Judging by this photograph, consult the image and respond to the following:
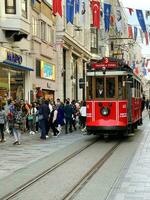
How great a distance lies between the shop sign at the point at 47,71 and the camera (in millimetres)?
36809

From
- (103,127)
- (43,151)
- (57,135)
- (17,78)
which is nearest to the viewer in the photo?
(43,151)

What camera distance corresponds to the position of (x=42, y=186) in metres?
10.9

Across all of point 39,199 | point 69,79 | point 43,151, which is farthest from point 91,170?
point 69,79

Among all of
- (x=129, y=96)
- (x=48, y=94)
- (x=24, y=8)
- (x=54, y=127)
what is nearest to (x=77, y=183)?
(x=129, y=96)

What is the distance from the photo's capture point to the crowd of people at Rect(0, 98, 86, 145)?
66.7 feet

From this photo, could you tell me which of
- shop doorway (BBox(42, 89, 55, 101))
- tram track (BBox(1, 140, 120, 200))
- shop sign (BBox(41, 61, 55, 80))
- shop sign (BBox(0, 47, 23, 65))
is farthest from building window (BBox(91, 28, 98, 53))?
tram track (BBox(1, 140, 120, 200))

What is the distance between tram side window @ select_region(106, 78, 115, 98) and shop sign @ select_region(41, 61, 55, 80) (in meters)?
15.0

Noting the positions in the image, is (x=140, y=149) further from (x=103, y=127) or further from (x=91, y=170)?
(x=91, y=170)

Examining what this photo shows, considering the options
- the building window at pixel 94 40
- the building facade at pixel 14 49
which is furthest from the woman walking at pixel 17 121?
the building window at pixel 94 40

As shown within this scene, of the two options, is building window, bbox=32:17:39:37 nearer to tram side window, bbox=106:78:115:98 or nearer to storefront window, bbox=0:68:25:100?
storefront window, bbox=0:68:25:100

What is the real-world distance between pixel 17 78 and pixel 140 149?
15296mm

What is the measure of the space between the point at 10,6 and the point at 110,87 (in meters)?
9.87

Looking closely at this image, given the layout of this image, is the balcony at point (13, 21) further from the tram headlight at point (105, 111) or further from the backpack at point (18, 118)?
the backpack at point (18, 118)

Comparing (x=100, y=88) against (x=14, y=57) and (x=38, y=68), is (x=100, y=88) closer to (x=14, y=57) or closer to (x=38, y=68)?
(x=14, y=57)
